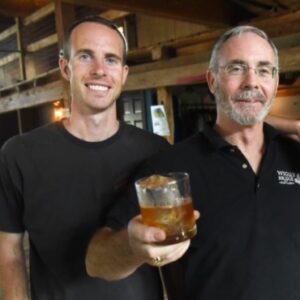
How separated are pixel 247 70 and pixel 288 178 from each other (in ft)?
1.25

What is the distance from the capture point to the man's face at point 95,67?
4.85 ft

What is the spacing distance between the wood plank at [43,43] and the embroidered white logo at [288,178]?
6429 mm

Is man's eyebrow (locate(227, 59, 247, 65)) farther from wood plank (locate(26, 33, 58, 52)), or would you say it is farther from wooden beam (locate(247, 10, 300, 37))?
wood plank (locate(26, 33, 58, 52))

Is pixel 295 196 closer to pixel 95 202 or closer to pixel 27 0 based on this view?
pixel 95 202

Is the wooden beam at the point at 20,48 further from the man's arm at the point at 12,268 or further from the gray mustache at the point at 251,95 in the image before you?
the gray mustache at the point at 251,95

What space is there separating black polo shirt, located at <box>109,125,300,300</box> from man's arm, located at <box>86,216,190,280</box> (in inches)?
3.9

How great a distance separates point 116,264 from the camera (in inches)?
47.3

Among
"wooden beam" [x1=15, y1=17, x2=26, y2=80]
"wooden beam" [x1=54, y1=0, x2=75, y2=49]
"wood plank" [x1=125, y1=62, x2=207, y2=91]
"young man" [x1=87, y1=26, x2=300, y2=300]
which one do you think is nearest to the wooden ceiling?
"wooden beam" [x1=54, y1=0, x2=75, y2=49]

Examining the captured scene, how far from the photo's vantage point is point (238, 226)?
50.6 inches

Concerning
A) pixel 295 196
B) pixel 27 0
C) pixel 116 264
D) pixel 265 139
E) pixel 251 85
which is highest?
pixel 27 0

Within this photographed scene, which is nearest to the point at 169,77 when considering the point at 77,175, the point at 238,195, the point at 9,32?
the point at 77,175

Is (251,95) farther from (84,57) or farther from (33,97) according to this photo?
(33,97)

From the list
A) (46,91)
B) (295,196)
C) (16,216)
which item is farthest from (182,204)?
(46,91)

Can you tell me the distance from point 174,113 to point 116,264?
461 centimetres
